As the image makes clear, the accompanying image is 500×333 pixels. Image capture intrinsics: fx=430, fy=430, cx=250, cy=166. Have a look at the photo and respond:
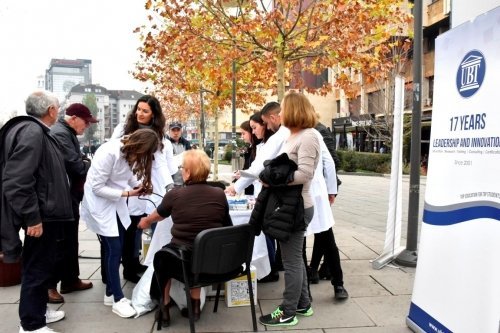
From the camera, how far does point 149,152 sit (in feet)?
12.8

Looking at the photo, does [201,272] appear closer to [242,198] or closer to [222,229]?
[222,229]

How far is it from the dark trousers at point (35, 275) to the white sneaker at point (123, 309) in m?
0.70

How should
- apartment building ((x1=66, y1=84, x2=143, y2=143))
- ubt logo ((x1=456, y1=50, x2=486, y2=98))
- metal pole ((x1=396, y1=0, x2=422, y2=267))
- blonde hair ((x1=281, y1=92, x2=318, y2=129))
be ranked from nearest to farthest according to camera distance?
ubt logo ((x1=456, y1=50, x2=486, y2=98)), blonde hair ((x1=281, y1=92, x2=318, y2=129)), metal pole ((x1=396, y1=0, x2=422, y2=267)), apartment building ((x1=66, y1=84, x2=143, y2=143))

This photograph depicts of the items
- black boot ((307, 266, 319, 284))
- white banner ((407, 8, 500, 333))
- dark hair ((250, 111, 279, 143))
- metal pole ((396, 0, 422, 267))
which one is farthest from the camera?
metal pole ((396, 0, 422, 267))

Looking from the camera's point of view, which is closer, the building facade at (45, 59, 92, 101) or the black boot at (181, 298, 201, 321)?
the black boot at (181, 298, 201, 321)

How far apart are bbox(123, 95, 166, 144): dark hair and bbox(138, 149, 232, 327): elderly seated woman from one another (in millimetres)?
1292

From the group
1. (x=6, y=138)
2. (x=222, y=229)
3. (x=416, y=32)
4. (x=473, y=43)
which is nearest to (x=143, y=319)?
(x=222, y=229)

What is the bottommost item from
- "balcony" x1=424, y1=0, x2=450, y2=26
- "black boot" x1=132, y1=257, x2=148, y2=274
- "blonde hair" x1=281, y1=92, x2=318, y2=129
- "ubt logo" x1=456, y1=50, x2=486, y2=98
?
"black boot" x1=132, y1=257, x2=148, y2=274

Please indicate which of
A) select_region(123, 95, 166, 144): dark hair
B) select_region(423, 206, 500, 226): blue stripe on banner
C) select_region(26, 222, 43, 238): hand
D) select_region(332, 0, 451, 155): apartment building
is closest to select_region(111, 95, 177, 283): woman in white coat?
select_region(123, 95, 166, 144): dark hair

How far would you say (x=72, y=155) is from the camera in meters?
4.19

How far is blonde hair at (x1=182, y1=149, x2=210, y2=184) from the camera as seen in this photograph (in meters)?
3.46

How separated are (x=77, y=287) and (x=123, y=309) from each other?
979 mm

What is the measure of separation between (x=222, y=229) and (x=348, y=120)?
3493cm

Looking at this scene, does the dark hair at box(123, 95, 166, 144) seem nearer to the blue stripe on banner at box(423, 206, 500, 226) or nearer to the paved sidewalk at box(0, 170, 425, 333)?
the paved sidewalk at box(0, 170, 425, 333)
